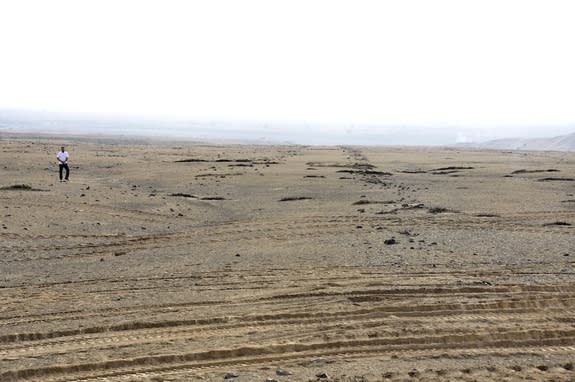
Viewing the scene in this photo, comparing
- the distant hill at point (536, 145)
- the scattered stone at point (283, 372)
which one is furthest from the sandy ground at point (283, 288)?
the distant hill at point (536, 145)

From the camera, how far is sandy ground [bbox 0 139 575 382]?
641cm

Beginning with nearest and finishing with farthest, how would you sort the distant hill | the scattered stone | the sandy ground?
the scattered stone, the sandy ground, the distant hill

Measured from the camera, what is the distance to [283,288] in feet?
30.3

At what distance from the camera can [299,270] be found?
1053 centimetres

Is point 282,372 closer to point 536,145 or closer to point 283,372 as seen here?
point 283,372

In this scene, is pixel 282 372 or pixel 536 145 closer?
pixel 282 372

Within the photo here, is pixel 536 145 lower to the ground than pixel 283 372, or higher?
higher

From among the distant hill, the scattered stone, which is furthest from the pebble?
the distant hill

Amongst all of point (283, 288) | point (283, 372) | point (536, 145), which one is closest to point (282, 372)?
point (283, 372)

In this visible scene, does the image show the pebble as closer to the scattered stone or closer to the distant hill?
the scattered stone

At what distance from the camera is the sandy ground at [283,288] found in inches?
253

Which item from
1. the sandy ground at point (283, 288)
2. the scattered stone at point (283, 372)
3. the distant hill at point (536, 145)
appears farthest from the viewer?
the distant hill at point (536, 145)

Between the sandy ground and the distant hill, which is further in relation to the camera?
the distant hill

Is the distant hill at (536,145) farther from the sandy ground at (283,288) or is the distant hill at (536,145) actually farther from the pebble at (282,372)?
the pebble at (282,372)
